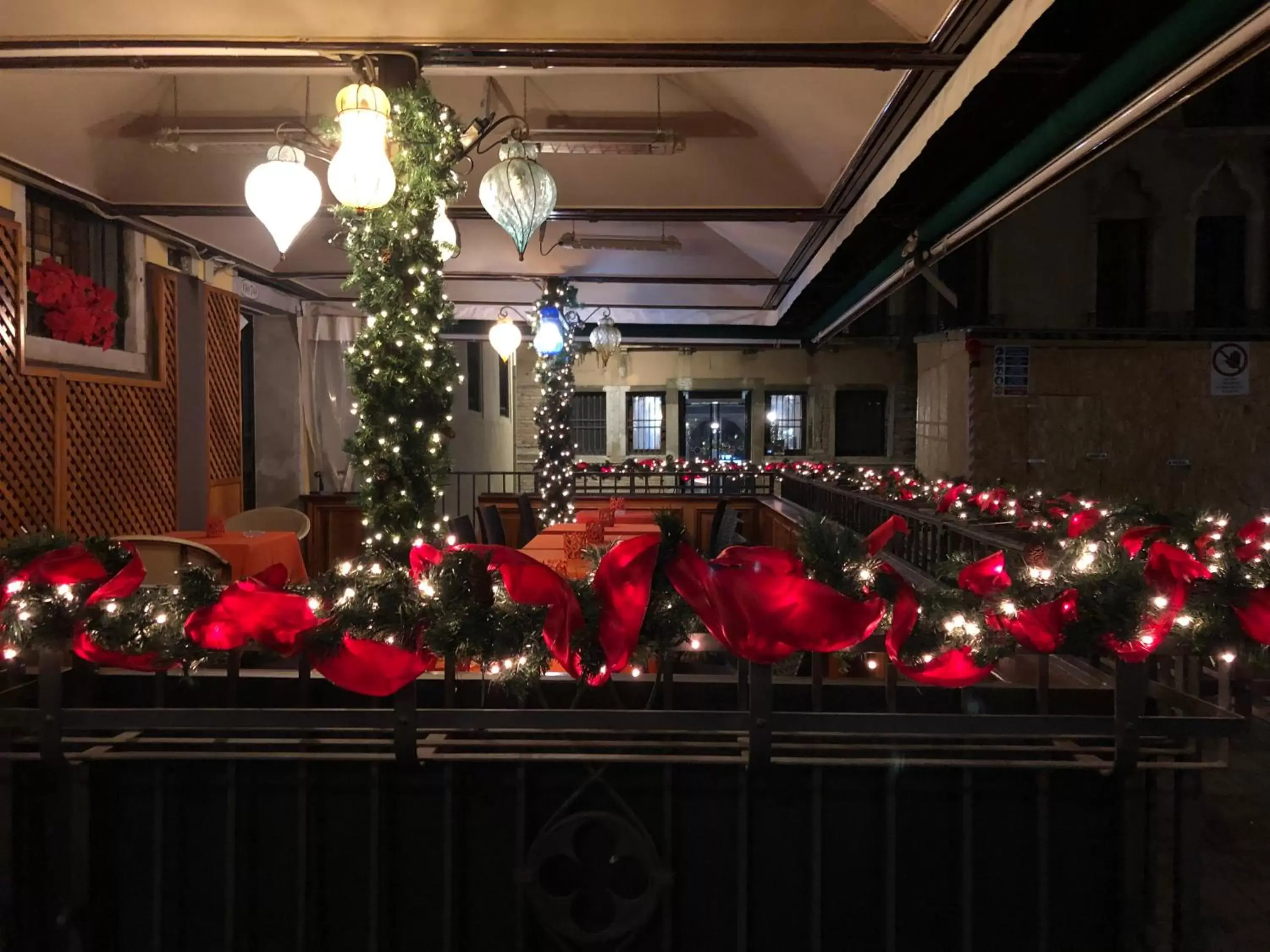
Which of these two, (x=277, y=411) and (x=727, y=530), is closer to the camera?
(x=727, y=530)

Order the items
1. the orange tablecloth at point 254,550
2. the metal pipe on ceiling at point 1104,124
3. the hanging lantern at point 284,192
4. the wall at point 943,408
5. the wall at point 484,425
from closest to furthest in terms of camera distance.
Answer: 1. the metal pipe on ceiling at point 1104,124
2. the hanging lantern at point 284,192
3. the orange tablecloth at point 254,550
4. the wall at point 484,425
5. the wall at point 943,408

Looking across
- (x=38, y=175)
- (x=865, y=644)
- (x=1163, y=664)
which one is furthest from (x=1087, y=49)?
(x=38, y=175)

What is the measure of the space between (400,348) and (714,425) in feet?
45.7

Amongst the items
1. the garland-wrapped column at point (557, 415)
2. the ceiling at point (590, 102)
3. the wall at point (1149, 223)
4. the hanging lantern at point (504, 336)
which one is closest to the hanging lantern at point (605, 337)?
the garland-wrapped column at point (557, 415)

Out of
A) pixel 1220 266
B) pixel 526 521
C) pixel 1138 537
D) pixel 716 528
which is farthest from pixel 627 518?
pixel 1220 266

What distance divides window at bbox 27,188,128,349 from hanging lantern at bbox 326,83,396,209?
3.58m

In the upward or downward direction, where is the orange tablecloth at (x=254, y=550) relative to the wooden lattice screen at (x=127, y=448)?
downward

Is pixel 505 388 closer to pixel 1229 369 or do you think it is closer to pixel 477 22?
pixel 1229 369

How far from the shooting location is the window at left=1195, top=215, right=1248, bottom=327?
506 inches

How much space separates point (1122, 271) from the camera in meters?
13.3

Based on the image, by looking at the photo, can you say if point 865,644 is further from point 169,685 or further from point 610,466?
point 610,466

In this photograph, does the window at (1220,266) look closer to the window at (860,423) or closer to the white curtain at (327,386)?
the window at (860,423)

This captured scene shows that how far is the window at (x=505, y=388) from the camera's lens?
15148mm

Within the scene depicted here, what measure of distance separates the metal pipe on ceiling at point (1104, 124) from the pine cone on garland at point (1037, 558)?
63.5 inches
